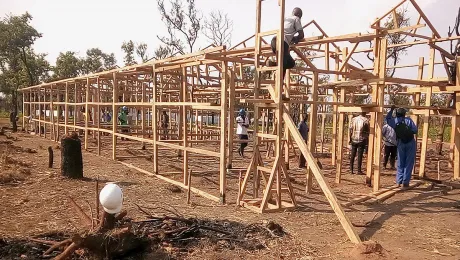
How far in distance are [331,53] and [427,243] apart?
813cm

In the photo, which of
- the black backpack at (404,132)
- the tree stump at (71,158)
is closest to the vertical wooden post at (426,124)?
the black backpack at (404,132)

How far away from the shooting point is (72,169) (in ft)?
29.0

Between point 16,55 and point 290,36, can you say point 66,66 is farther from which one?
point 290,36

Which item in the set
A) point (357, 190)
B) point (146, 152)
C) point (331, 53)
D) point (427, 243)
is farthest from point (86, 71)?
point (427, 243)

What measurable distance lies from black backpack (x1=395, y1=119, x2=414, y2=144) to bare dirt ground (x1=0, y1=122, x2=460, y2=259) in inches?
51.2

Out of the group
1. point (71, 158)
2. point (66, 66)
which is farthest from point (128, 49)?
point (71, 158)

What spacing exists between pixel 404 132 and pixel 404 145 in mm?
359

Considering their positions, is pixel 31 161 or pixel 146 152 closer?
pixel 31 161

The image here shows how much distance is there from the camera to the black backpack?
890 cm

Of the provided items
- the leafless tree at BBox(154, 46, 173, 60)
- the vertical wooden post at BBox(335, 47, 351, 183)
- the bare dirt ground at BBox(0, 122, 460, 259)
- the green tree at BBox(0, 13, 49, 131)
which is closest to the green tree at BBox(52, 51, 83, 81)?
the green tree at BBox(0, 13, 49, 131)

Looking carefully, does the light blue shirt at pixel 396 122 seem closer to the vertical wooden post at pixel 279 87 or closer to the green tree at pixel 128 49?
the vertical wooden post at pixel 279 87

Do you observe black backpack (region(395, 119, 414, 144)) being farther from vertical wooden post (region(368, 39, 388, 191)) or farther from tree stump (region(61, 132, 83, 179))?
tree stump (region(61, 132, 83, 179))

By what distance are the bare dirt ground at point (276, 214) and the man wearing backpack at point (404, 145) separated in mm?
478

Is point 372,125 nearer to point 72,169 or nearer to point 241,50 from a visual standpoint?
point 241,50
